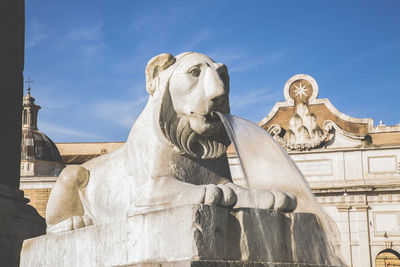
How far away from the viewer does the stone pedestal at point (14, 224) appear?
6520mm

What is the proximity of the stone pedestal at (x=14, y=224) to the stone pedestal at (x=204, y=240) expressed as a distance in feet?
7.52

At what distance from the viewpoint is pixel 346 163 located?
28547 mm

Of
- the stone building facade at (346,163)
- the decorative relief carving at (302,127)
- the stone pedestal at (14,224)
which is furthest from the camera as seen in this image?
the decorative relief carving at (302,127)

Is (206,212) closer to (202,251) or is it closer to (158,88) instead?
(202,251)

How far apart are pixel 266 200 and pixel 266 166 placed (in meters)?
0.58

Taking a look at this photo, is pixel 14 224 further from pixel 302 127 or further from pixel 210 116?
pixel 302 127

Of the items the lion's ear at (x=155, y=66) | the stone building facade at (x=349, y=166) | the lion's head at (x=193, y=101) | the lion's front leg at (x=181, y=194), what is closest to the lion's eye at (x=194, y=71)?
the lion's head at (x=193, y=101)

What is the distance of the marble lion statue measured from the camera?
4.17 metres

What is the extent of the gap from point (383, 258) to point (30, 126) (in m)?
23.8

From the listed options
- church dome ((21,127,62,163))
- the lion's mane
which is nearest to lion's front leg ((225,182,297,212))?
the lion's mane

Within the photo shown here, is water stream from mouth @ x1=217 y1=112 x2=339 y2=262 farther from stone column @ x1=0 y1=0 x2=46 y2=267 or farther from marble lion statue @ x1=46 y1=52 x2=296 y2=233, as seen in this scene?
stone column @ x1=0 y1=0 x2=46 y2=267

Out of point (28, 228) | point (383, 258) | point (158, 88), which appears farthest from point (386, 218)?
point (158, 88)

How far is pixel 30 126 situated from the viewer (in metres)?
41.6

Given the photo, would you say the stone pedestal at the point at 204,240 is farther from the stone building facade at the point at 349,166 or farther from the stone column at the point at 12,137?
the stone building facade at the point at 349,166
